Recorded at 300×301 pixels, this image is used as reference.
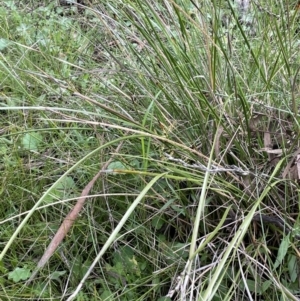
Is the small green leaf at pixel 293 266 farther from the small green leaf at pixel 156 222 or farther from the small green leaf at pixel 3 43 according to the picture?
the small green leaf at pixel 3 43

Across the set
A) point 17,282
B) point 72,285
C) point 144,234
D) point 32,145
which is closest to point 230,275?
point 144,234

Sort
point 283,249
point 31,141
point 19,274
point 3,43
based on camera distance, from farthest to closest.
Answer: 1. point 3,43
2. point 31,141
3. point 19,274
4. point 283,249

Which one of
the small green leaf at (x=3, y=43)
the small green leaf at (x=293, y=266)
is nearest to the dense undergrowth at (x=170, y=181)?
the small green leaf at (x=293, y=266)

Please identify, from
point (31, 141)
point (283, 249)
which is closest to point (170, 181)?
point (283, 249)

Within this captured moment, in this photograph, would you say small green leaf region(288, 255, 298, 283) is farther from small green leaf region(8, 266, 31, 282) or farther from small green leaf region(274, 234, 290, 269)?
small green leaf region(8, 266, 31, 282)

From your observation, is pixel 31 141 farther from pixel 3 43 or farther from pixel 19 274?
pixel 3 43

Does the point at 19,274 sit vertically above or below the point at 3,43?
below

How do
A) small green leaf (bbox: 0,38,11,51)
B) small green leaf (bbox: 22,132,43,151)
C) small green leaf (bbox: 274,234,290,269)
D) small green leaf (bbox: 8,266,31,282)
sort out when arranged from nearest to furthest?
small green leaf (bbox: 274,234,290,269) < small green leaf (bbox: 8,266,31,282) < small green leaf (bbox: 22,132,43,151) < small green leaf (bbox: 0,38,11,51)

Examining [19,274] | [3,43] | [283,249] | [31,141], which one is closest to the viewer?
[283,249]

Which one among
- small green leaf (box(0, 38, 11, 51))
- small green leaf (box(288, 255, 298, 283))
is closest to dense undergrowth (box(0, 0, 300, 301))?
small green leaf (box(288, 255, 298, 283))

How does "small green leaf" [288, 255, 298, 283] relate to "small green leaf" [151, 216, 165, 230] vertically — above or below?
below

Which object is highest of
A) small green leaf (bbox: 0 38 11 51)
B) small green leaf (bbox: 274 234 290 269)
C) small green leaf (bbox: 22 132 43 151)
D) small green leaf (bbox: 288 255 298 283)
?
small green leaf (bbox: 0 38 11 51)

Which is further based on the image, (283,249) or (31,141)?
(31,141)

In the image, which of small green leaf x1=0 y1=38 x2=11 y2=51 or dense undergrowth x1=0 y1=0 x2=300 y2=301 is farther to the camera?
small green leaf x1=0 y1=38 x2=11 y2=51
